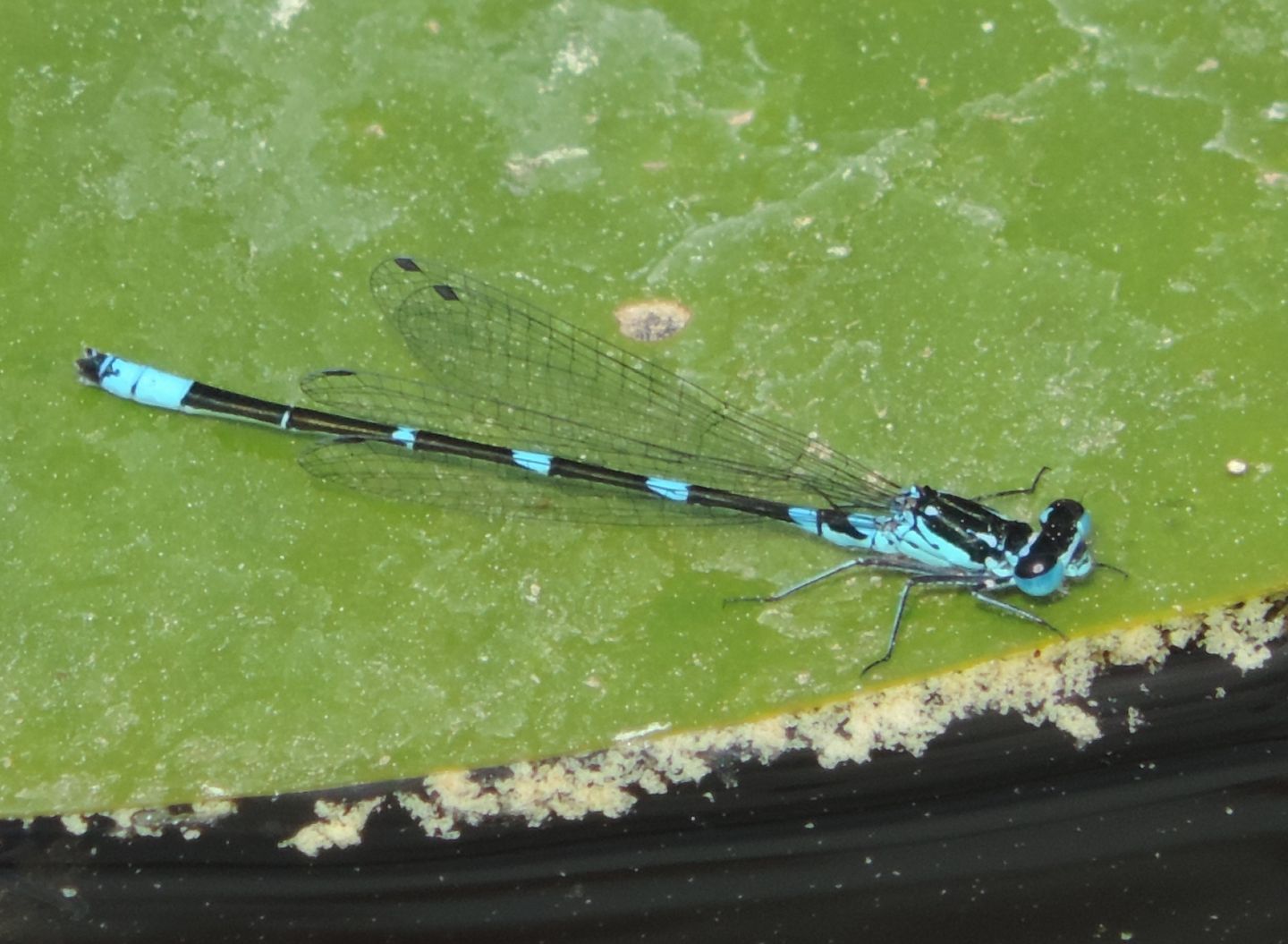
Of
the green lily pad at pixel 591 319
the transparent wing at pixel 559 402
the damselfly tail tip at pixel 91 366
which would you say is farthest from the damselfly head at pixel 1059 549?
the damselfly tail tip at pixel 91 366

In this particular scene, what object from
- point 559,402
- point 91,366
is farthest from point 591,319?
point 91,366

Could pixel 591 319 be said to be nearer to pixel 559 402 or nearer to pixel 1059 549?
pixel 559 402

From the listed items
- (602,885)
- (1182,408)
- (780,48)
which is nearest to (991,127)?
(780,48)

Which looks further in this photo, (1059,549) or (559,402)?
(559,402)

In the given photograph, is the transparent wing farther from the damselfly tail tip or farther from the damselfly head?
the damselfly tail tip

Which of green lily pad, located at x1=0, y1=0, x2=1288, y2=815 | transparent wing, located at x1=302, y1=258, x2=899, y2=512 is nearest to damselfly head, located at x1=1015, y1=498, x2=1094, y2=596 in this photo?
green lily pad, located at x1=0, y1=0, x2=1288, y2=815

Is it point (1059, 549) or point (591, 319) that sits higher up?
point (591, 319)

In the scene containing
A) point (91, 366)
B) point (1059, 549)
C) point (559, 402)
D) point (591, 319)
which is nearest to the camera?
point (1059, 549)
